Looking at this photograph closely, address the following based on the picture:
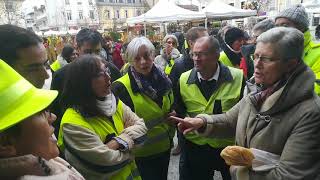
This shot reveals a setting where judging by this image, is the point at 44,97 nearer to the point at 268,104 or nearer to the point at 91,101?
the point at 91,101

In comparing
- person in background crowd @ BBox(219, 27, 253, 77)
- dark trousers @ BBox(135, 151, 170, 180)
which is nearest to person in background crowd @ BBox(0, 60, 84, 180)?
dark trousers @ BBox(135, 151, 170, 180)

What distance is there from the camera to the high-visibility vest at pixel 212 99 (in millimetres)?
2621

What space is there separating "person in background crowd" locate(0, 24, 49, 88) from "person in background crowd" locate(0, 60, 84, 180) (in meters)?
0.70

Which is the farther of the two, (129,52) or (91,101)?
(129,52)

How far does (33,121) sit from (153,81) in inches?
68.8

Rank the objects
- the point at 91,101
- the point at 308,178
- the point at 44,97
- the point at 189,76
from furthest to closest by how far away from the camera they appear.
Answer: the point at 189,76 < the point at 91,101 < the point at 308,178 < the point at 44,97

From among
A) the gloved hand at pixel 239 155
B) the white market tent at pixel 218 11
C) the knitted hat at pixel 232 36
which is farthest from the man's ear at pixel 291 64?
the white market tent at pixel 218 11

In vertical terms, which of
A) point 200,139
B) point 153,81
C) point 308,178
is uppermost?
point 153,81

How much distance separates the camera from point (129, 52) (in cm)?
279

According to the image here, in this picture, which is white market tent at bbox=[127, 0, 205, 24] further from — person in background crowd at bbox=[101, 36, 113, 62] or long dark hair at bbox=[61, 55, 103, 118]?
long dark hair at bbox=[61, 55, 103, 118]

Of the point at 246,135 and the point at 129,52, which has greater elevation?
the point at 129,52

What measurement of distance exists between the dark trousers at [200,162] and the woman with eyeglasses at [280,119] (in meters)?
0.81

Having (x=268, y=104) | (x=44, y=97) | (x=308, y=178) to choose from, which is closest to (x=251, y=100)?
(x=268, y=104)

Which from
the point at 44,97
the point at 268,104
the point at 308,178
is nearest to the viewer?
the point at 44,97
